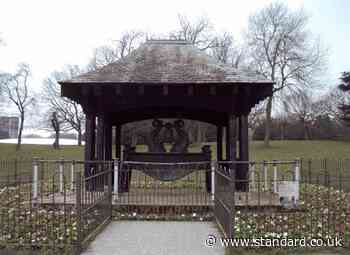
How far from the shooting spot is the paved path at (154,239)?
659 centimetres

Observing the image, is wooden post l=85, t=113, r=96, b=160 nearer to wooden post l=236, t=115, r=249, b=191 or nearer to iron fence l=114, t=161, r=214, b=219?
iron fence l=114, t=161, r=214, b=219

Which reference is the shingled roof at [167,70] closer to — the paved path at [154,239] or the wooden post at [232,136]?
the wooden post at [232,136]

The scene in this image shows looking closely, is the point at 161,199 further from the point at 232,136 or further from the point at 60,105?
the point at 60,105

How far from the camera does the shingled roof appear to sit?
11.4 metres

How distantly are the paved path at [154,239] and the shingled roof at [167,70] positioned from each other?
13.1ft

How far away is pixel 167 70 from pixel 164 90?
0.99 metres

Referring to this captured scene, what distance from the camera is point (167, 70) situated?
12.2 m

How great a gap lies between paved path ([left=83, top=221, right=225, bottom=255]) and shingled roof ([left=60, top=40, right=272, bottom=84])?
13.1 ft

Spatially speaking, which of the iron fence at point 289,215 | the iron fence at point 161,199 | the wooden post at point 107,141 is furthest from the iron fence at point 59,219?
the wooden post at point 107,141

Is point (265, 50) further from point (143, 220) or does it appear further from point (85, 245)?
point (85, 245)

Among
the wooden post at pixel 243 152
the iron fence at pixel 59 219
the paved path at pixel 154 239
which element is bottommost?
the paved path at pixel 154 239

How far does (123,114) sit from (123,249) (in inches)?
329

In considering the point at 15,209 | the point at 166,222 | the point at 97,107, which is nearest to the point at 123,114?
the point at 97,107

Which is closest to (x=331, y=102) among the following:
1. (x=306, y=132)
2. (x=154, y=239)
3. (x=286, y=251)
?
(x=306, y=132)
